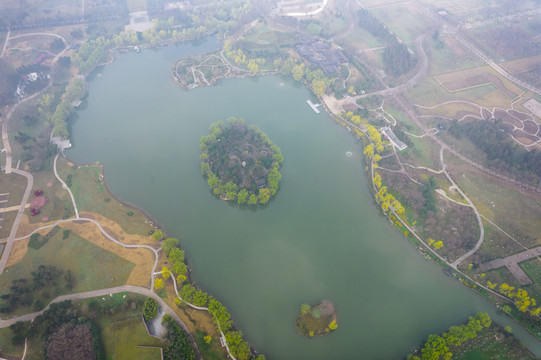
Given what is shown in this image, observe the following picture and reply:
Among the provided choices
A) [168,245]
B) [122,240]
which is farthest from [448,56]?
[122,240]

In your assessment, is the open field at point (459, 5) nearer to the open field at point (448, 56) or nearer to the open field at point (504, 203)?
the open field at point (448, 56)

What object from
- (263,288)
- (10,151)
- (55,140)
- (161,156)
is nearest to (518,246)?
(263,288)

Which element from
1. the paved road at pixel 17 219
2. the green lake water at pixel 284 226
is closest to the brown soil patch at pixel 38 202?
the paved road at pixel 17 219

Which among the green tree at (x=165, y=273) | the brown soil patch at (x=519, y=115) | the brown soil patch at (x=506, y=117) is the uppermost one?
the brown soil patch at (x=519, y=115)

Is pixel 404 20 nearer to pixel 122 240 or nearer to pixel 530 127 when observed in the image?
pixel 530 127

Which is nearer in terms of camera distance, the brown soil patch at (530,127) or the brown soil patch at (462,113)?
the brown soil patch at (530,127)

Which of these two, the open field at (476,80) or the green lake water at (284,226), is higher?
the open field at (476,80)

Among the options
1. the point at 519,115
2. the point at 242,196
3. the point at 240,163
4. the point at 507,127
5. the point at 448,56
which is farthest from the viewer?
the point at 448,56
